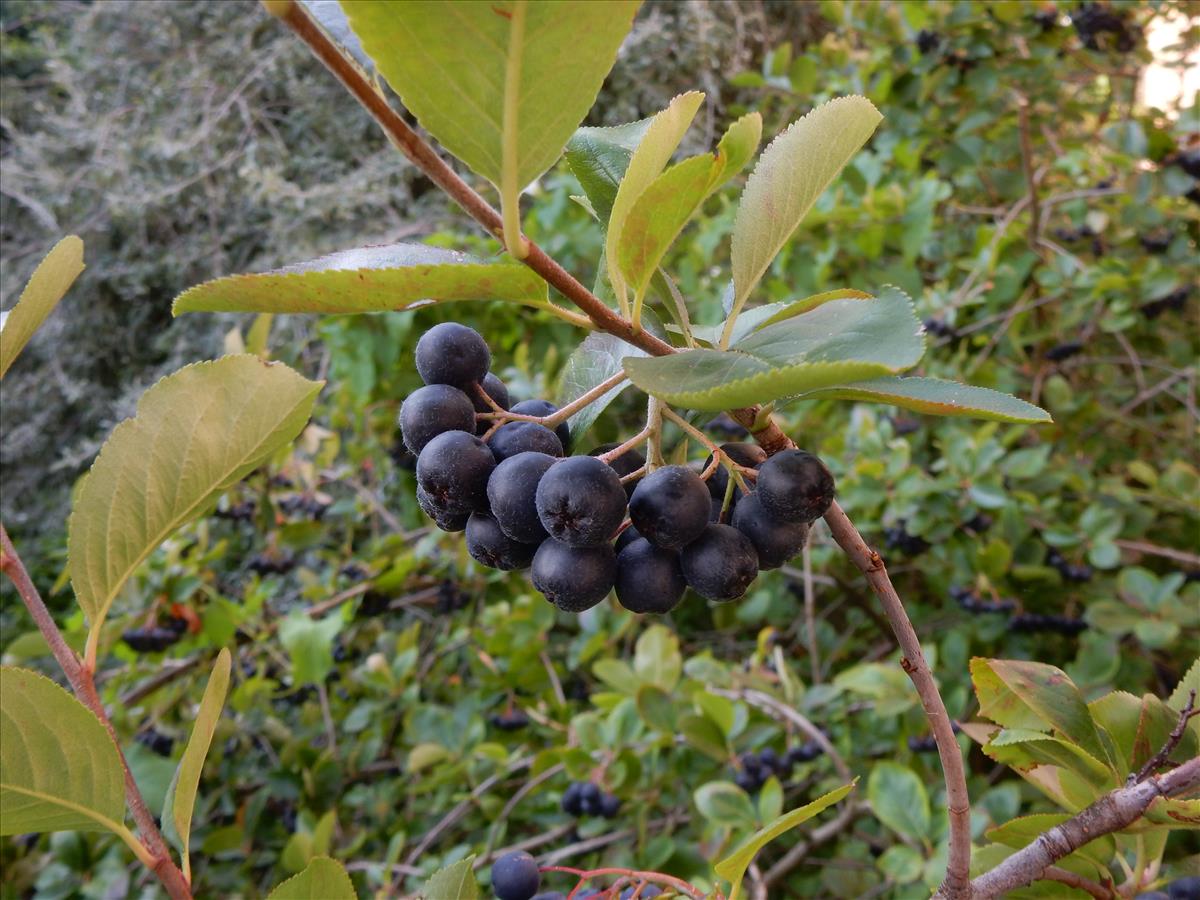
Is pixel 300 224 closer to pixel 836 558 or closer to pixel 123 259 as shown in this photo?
pixel 123 259

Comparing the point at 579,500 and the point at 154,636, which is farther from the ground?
the point at 579,500

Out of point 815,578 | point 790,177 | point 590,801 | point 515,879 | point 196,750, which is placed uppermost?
point 790,177

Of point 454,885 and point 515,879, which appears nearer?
point 454,885

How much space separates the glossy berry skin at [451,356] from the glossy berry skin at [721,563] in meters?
0.21

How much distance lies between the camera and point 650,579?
591mm

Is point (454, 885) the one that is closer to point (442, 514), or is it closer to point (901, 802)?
point (442, 514)

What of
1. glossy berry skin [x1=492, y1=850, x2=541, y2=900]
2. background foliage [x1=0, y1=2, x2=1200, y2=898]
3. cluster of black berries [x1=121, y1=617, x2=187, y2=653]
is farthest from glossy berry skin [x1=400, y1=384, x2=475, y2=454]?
cluster of black berries [x1=121, y1=617, x2=187, y2=653]

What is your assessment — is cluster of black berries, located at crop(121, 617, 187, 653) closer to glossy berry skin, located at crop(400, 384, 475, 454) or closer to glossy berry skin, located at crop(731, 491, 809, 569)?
glossy berry skin, located at crop(400, 384, 475, 454)

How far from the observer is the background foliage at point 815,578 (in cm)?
162

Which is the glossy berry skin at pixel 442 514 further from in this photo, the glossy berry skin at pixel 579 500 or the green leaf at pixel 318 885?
the green leaf at pixel 318 885

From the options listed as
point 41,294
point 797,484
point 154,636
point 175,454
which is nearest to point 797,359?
point 797,484

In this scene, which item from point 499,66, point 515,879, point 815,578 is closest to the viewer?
point 499,66

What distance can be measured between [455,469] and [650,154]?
0.80 ft

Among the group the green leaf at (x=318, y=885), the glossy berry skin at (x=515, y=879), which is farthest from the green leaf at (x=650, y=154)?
the glossy berry skin at (x=515, y=879)
